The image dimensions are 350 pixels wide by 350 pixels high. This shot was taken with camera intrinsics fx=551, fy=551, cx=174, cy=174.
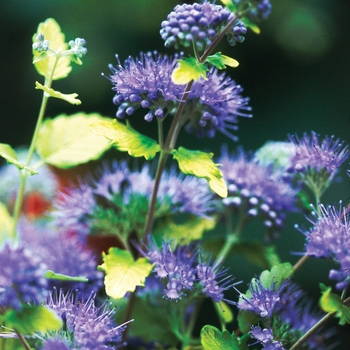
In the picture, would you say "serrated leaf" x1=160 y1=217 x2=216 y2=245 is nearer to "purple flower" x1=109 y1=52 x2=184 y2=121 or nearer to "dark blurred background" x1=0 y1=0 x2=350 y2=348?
"purple flower" x1=109 y1=52 x2=184 y2=121

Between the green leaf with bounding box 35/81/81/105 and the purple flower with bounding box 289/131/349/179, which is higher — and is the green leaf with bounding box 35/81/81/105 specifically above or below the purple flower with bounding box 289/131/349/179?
above

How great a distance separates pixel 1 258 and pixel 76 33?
1156mm

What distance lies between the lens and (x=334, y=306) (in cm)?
58

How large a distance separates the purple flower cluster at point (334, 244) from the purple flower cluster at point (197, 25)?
0.25 m

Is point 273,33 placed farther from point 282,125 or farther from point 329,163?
point 329,163

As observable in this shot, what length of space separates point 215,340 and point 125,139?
28 cm

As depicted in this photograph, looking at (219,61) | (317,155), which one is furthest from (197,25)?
(317,155)

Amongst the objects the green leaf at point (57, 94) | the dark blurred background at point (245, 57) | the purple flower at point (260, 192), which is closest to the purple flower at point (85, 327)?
the green leaf at point (57, 94)

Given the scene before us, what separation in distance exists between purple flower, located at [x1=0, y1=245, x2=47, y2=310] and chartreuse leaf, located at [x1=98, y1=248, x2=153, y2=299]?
0.17 meters

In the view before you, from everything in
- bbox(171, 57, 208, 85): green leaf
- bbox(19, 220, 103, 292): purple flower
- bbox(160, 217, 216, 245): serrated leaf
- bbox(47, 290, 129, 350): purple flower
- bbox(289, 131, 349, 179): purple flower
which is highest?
bbox(171, 57, 208, 85): green leaf

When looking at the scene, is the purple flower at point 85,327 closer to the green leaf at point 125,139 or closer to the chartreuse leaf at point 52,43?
the green leaf at point 125,139

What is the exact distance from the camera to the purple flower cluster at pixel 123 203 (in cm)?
90

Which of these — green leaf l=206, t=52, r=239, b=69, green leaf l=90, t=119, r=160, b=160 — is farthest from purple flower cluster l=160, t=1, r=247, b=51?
green leaf l=90, t=119, r=160, b=160

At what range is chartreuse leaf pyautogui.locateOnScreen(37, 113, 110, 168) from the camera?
87cm
